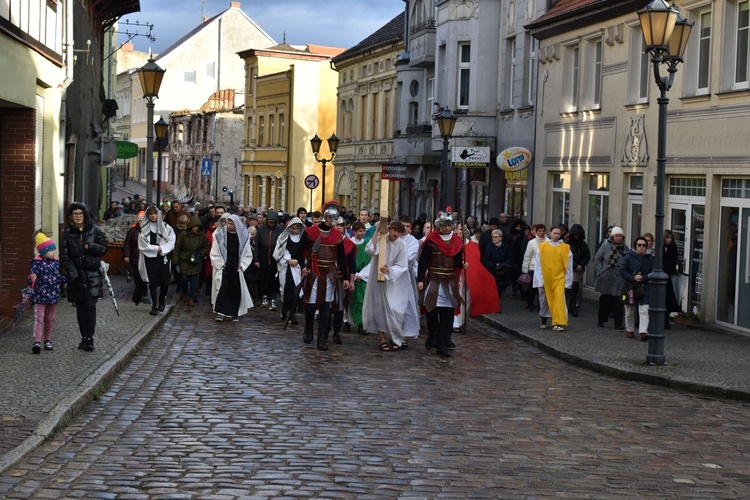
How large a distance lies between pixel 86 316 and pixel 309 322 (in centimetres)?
358

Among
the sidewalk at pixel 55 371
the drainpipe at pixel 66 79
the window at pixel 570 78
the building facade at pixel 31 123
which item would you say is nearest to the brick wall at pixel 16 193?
the building facade at pixel 31 123

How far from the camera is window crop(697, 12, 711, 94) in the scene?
71.9 ft

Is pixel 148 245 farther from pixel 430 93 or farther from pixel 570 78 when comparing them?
pixel 430 93

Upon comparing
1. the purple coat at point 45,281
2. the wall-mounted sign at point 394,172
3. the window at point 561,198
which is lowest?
the purple coat at point 45,281

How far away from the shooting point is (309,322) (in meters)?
17.4

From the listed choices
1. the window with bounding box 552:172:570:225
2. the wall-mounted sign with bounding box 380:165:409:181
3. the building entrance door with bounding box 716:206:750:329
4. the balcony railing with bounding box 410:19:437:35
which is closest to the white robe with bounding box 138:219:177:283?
the building entrance door with bounding box 716:206:750:329

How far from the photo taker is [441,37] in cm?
3778

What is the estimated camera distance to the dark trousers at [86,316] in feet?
48.4

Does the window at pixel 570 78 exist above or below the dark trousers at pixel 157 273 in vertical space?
above

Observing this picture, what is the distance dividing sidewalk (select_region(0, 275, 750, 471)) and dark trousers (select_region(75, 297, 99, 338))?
0.83ft

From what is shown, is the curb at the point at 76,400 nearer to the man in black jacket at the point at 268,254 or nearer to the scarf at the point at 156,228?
the scarf at the point at 156,228

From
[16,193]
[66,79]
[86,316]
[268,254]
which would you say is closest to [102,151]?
[66,79]

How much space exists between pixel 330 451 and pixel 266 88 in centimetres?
6379

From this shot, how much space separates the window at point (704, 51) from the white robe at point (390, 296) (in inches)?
285
